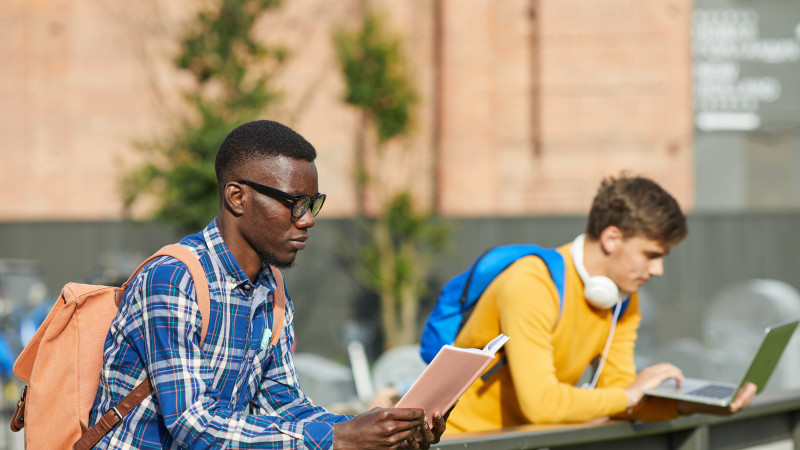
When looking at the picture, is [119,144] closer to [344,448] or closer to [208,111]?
[208,111]

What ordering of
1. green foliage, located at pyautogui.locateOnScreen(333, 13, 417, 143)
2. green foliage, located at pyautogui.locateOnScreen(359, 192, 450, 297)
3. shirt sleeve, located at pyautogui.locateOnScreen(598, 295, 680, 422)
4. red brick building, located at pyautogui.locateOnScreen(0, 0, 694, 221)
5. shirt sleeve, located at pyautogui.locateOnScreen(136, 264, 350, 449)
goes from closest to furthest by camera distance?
shirt sleeve, located at pyautogui.locateOnScreen(136, 264, 350, 449), shirt sleeve, located at pyautogui.locateOnScreen(598, 295, 680, 422), green foliage, located at pyautogui.locateOnScreen(333, 13, 417, 143), green foliage, located at pyautogui.locateOnScreen(359, 192, 450, 297), red brick building, located at pyautogui.locateOnScreen(0, 0, 694, 221)

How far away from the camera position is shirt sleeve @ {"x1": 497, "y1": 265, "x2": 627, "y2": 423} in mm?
2871

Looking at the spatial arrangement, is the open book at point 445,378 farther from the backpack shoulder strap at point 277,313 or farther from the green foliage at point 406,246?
the green foliage at point 406,246

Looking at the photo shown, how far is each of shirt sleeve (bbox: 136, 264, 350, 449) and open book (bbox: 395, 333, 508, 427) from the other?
26 centimetres

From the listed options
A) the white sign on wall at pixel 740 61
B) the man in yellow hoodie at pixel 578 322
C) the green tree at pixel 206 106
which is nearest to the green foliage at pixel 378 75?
the green tree at pixel 206 106

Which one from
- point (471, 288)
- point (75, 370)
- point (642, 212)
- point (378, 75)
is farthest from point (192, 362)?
point (378, 75)

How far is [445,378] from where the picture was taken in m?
2.08

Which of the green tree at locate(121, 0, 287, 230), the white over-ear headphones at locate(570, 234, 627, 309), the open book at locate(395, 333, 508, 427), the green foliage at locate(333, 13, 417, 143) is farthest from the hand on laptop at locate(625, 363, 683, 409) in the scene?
the green foliage at locate(333, 13, 417, 143)

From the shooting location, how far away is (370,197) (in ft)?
47.0

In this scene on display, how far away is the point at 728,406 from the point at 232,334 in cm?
189

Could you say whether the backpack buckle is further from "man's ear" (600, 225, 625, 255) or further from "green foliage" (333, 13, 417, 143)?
"green foliage" (333, 13, 417, 143)

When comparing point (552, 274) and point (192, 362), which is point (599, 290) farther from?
point (192, 362)

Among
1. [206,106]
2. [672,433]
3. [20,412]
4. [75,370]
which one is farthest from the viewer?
[206,106]

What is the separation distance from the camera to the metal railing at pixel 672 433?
107 inches
